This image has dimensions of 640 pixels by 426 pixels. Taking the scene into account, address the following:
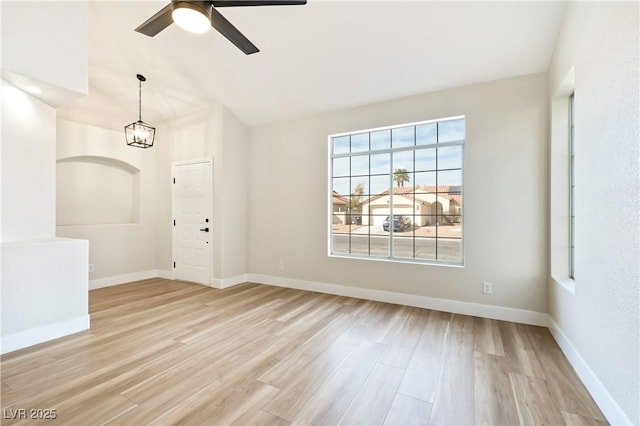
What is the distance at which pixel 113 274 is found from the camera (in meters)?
5.12

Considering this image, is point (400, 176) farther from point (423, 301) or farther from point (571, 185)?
→ point (571, 185)

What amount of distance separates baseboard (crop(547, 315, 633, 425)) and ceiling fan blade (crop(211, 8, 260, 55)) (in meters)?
3.66

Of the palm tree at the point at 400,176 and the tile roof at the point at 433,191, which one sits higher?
the palm tree at the point at 400,176

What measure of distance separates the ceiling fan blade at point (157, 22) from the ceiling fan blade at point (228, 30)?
32 cm

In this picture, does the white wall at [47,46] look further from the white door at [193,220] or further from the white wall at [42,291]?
the white door at [193,220]

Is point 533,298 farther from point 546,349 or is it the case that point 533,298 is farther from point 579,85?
point 579,85

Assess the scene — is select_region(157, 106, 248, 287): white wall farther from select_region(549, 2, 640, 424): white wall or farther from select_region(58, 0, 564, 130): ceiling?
select_region(549, 2, 640, 424): white wall

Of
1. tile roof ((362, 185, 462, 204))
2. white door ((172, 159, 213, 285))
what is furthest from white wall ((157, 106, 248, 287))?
tile roof ((362, 185, 462, 204))

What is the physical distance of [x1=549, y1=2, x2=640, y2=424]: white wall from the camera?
1578 mm

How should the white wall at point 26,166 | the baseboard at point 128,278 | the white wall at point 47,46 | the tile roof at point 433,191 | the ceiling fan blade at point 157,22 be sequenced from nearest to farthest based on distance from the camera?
1. the ceiling fan blade at point 157,22
2. the white wall at point 47,46
3. the white wall at point 26,166
4. the tile roof at point 433,191
5. the baseboard at point 128,278

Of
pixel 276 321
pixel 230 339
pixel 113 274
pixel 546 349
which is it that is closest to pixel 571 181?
pixel 546 349

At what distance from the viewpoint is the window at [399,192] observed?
3887mm

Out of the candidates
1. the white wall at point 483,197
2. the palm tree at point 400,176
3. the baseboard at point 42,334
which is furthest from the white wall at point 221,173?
the palm tree at point 400,176

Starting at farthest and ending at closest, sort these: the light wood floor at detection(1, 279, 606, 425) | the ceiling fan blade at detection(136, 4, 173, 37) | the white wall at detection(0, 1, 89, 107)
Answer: the white wall at detection(0, 1, 89, 107), the ceiling fan blade at detection(136, 4, 173, 37), the light wood floor at detection(1, 279, 606, 425)
